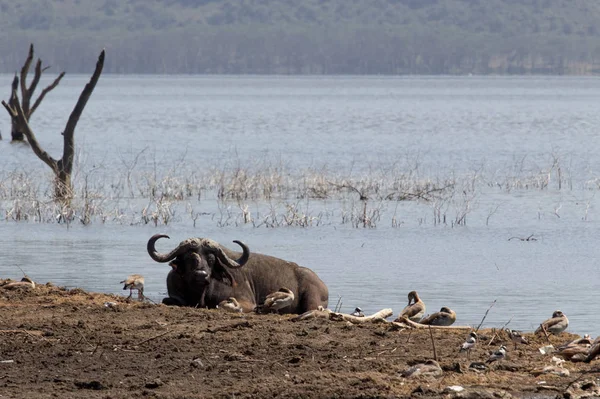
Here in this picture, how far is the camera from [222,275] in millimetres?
13625

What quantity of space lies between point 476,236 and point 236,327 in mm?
11196

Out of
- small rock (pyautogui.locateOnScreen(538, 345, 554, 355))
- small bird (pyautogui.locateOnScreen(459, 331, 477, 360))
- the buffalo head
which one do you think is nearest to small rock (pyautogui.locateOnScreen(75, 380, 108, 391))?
small bird (pyautogui.locateOnScreen(459, 331, 477, 360))

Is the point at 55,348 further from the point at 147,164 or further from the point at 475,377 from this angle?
the point at 147,164

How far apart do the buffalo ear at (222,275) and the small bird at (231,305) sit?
0.85 feet

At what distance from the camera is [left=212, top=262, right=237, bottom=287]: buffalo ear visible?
13533mm

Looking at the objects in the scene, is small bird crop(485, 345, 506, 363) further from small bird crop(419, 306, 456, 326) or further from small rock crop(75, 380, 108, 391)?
small rock crop(75, 380, 108, 391)

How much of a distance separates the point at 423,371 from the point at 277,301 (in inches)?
145

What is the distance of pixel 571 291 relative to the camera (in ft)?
53.7

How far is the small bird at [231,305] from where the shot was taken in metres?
13.1

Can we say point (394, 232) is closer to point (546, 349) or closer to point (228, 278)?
point (228, 278)

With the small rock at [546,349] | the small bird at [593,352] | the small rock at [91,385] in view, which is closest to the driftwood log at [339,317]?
the small rock at [546,349]

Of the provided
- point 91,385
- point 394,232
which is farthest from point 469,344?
point 394,232

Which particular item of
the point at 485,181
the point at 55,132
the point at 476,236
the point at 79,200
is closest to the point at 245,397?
the point at 476,236

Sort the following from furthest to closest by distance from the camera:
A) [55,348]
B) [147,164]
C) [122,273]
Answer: [147,164]
[122,273]
[55,348]
